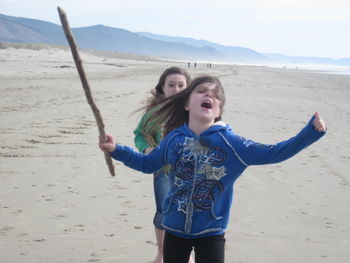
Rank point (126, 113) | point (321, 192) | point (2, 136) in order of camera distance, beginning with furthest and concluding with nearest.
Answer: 1. point (126, 113)
2. point (2, 136)
3. point (321, 192)

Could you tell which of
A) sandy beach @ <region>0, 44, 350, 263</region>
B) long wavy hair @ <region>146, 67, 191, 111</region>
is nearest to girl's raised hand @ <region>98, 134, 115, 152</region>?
long wavy hair @ <region>146, 67, 191, 111</region>

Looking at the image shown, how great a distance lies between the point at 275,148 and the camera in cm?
246

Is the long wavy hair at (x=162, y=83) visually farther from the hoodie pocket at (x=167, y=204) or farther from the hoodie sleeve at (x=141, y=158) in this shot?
the hoodie pocket at (x=167, y=204)

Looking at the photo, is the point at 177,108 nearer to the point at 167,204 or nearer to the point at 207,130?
the point at 207,130

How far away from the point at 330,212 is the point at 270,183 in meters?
1.13

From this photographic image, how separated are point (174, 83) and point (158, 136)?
46 cm

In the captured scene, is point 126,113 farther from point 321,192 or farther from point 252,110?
point 321,192

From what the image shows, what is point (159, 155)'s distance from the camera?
9.05ft

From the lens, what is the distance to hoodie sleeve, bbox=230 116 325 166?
2328 millimetres

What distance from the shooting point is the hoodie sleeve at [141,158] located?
2.76m

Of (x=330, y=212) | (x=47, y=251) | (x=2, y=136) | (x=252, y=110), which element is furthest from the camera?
(x=252, y=110)

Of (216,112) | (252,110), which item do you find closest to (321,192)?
(216,112)

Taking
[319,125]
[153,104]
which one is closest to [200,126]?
[319,125]

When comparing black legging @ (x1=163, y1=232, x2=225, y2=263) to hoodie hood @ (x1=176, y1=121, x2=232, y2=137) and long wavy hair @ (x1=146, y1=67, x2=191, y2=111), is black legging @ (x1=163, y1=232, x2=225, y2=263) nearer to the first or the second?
hoodie hood @ (x1=176, y1=121, x2=232, y2=137)
